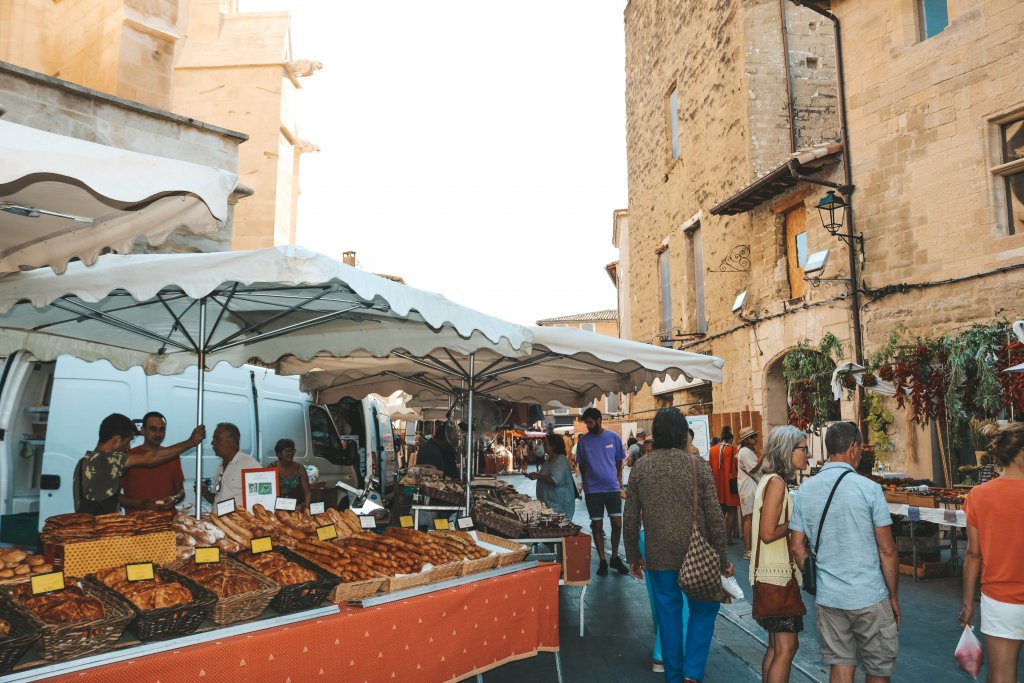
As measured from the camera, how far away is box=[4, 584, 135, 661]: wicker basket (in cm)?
284

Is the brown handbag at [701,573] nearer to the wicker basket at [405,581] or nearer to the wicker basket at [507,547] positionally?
the wicker basket at [507,547]

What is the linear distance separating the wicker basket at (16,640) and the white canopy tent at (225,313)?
154cm

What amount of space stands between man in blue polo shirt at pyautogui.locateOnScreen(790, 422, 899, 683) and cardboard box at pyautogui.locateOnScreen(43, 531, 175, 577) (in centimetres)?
325

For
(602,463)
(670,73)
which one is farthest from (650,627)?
(670,73)

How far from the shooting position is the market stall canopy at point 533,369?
5840 millimetres

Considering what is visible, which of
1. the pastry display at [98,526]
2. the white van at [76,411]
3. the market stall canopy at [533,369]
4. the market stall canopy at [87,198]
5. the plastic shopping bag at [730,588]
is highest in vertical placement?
the market stall canopy at [87,198]

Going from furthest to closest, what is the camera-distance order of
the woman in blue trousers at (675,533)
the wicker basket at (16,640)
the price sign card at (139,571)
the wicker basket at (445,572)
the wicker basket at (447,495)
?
the wicker basket at (447,495)
the woman in blue trousers at (675,533)
the wicker basket at (445,572)
the price sign card at (139,571)
the wicker basket at (16,640)

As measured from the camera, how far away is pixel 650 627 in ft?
21.5

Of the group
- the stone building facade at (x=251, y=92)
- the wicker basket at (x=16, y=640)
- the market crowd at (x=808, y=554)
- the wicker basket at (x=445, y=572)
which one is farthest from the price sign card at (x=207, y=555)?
the stone building facade at (x=251, y=92)

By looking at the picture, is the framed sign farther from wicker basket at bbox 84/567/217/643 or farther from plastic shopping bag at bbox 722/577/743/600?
plastic shopping bag at bbox 722/577/743/600

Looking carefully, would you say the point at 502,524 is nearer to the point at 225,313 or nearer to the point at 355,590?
the point at 355,590

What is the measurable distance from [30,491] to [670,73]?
18876 mm

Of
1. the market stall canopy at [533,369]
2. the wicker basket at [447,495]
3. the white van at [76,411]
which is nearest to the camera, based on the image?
the market stall canopy at [533,369]

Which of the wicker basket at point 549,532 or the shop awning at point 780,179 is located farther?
the shop awning at point 780,179
